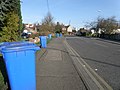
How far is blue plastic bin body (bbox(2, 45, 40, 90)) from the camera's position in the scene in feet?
19.6

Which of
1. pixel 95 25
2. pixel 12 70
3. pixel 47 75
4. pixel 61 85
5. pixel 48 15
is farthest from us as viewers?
pixel 95 25

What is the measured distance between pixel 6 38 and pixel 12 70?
14.5m

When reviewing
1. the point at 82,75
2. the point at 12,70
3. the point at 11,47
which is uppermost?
the point at 11,47

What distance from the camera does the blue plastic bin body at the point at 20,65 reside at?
597cm

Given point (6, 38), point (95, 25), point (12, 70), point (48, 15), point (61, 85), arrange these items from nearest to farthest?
point (12, 70) → point (61, 85) → point (6, 38) → point (48, 15) → point (95, 25)

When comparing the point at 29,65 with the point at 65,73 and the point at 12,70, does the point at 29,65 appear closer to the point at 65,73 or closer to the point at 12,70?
the point at 12,70

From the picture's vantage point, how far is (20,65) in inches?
238

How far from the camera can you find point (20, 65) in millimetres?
6047

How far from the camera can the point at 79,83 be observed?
7.73 m

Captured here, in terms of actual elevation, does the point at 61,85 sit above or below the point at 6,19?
below

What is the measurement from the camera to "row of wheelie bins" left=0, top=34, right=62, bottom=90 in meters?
5.97

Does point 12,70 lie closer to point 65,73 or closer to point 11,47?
point 11,47

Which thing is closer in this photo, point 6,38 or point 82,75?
point 82,75

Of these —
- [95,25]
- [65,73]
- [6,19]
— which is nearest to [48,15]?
[95,25]
